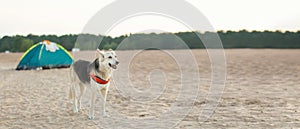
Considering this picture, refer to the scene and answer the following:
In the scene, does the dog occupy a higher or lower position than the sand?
higher

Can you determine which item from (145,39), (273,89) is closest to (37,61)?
Answer: (145,39)

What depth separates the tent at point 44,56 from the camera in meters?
20.2

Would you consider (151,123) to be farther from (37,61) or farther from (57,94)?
(37,61)

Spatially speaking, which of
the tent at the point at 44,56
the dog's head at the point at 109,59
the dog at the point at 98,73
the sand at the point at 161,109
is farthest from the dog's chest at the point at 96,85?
the tent at the point at 44,56

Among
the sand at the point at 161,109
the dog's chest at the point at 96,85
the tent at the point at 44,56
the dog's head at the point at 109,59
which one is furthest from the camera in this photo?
the tent at the point at 44,56

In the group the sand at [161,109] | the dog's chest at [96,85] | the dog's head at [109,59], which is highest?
the dog's head at [109,59]

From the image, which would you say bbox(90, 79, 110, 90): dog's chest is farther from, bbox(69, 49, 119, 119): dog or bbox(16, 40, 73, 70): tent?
bbox(16, 40, 73, 70): tent

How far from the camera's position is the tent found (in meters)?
20.2

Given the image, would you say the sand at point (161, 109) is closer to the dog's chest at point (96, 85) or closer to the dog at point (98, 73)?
the dog at point (98, 73)

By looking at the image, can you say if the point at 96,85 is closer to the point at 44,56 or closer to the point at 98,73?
the point at 98,73

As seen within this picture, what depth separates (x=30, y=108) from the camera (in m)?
7.92

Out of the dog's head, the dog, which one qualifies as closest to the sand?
the dog

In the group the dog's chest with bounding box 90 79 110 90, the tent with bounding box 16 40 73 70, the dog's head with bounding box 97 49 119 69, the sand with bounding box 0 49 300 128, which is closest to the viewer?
the sand with bounding box 0 49 300 128

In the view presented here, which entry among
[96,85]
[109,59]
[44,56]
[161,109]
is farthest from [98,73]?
[44,56]
